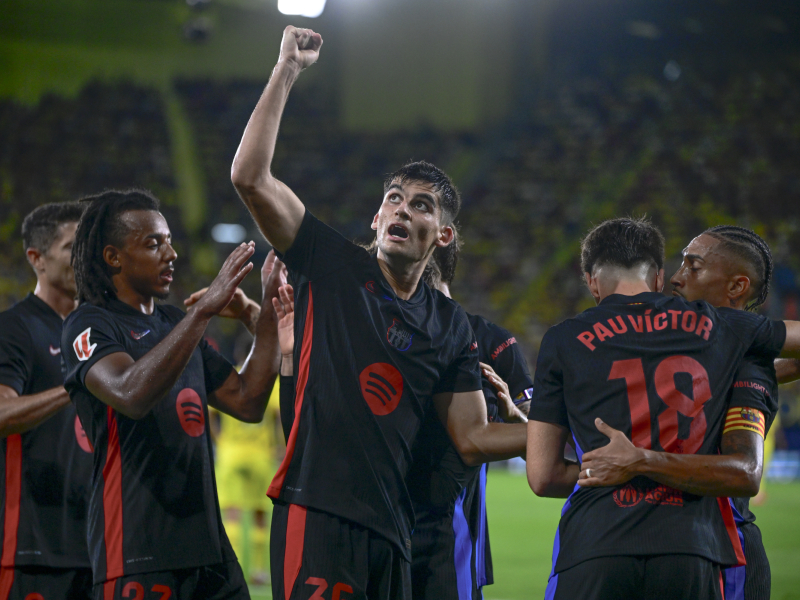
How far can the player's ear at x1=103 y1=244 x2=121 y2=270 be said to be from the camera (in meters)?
3.42

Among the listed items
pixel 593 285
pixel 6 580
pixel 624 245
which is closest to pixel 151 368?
pixel 6 580

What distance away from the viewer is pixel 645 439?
2701mm

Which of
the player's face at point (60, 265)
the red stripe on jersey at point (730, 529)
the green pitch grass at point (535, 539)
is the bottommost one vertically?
the green pitch grass at point (535, 539)

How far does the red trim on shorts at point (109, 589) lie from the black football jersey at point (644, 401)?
5.50 ft

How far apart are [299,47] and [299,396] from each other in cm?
132

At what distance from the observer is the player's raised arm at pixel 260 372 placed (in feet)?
12.0

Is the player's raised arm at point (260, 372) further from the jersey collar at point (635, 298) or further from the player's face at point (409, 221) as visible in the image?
the jersey collar at point (635, 298)

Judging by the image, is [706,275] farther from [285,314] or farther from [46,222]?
[46,222]

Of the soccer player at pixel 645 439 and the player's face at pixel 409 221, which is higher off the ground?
the player's face at pixel 409 221

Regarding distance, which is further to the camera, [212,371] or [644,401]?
[212,371]

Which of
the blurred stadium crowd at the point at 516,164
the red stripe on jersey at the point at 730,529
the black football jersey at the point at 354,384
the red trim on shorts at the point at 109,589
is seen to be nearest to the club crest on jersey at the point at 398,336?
the black football jersey at the point at 354,384

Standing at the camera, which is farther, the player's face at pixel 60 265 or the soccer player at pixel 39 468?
the player's face at pixel 60 265

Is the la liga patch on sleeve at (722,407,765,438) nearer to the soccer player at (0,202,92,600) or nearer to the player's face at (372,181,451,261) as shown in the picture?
the player's face at (372,181,451,261)

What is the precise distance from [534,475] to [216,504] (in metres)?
1.36
